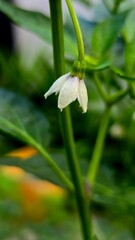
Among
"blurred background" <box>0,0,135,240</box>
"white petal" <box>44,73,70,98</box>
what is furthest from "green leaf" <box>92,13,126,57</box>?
"white petal" <box>44,73,70,98</box>

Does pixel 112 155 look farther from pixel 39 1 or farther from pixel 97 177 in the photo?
pixel 39 1

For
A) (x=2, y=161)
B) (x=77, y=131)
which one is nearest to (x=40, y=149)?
(x=2, y=161)

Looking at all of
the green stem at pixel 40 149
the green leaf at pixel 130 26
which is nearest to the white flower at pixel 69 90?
the green stem at pixel 40 149

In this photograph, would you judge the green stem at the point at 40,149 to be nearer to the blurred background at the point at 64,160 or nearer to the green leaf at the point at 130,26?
the blurred background at the point at 64,160

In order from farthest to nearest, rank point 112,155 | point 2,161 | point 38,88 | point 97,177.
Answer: point 38,88
point 112,155
point 97,177
point 2,161

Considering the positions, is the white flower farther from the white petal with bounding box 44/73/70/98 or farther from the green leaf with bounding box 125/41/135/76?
the green leaf with bounding box 125/41/135/76

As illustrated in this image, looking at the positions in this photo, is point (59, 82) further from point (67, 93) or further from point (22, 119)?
point (22, 119)
